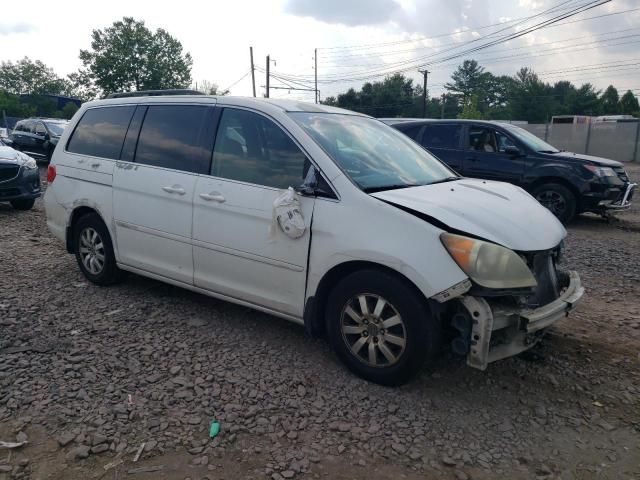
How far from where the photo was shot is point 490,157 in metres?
9.37

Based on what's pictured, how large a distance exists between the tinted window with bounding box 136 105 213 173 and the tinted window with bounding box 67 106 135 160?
318 mm

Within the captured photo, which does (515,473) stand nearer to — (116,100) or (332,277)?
(332,277)

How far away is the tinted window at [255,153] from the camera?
12.2 feet

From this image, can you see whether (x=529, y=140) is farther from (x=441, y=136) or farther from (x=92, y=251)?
(x=92, y=251)

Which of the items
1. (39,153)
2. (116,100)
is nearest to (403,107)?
(39,153)

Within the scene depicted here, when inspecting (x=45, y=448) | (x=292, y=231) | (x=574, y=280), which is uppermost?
(x=292, y=231)

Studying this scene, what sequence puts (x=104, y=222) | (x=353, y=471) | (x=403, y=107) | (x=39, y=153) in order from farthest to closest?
(x=403, y=107) < (x=39, y=153) < (x=104, y=222) < (x=353, y=471)

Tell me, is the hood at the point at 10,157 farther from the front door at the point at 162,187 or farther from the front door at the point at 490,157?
the front door at the point at 490,157

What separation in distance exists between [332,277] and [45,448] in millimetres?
1899

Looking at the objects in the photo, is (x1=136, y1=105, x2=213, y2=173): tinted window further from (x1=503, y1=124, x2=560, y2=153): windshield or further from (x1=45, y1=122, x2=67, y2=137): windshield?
(x1=45, y1=122, x2=67, y2=137): windshield

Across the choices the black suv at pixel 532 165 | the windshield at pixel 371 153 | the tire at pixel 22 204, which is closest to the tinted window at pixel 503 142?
the black suv at pixel 532 165

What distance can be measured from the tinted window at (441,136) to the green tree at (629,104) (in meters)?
59.2

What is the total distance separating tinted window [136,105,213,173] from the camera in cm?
423

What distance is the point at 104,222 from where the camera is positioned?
4934 mm
